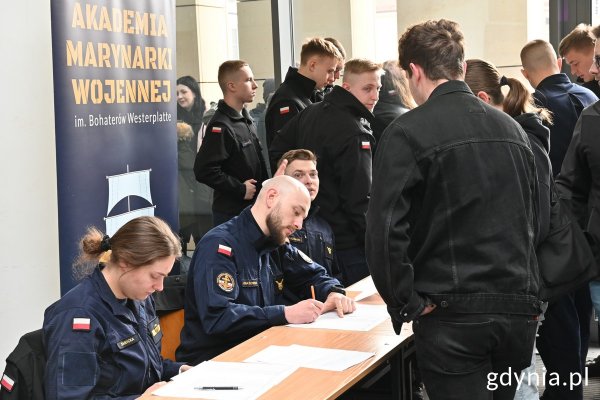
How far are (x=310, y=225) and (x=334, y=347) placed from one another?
4.46 ft

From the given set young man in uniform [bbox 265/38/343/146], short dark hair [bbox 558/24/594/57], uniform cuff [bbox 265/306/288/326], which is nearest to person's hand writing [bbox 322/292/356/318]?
uniform cuff [bbox 265/306/288/326]

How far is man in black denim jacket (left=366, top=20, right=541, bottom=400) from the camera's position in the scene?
7.95 feet

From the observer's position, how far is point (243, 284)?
A: 3.49 metres

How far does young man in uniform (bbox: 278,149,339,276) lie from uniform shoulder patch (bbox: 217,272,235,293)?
0.97m

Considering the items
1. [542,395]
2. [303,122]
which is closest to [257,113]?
[303,122]

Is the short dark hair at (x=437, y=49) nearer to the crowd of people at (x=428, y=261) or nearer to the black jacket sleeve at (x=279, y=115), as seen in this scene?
the crowd of people at (x=428, y=261)

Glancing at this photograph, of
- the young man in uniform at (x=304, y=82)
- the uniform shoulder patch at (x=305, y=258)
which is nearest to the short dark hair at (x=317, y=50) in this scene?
the young man in uniform at (x=304, y=82)

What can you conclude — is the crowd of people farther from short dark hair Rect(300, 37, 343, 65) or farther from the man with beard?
short dark hair Rect(300, 37, 343, 65)

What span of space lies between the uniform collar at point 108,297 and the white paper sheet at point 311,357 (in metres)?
0.46

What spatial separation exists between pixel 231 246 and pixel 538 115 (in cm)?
134

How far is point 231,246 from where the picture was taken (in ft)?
11.3

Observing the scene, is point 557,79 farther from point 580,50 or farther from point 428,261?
point 428,261

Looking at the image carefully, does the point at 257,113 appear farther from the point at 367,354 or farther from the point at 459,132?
the point at 459,132

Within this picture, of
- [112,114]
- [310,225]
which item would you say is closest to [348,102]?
[310,225]
